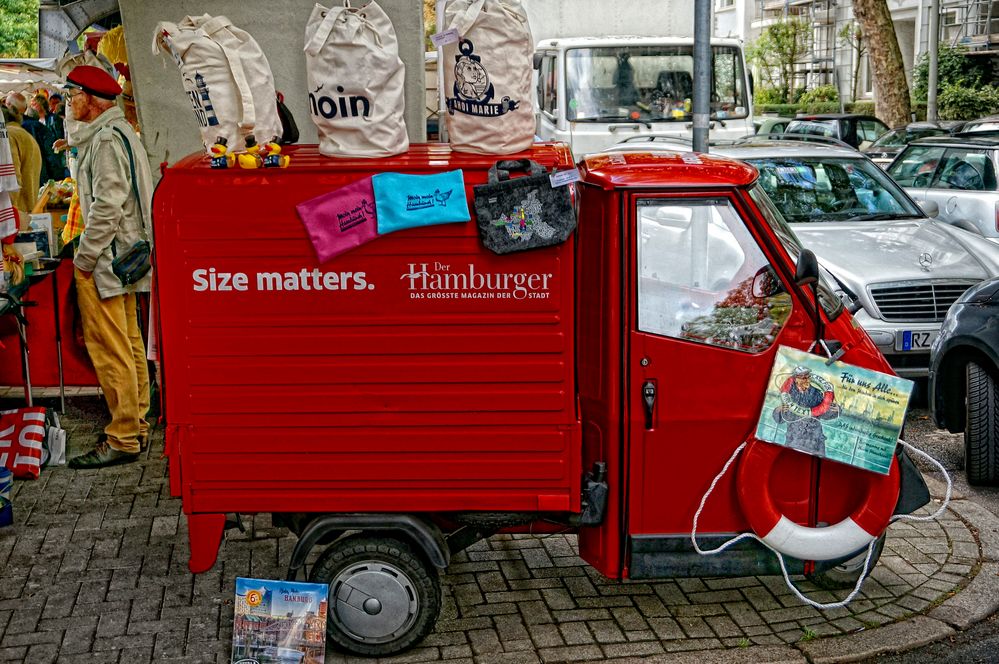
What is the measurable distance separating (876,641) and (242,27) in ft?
16.8

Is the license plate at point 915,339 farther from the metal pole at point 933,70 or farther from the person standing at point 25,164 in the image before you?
the metal pole at point 933,70

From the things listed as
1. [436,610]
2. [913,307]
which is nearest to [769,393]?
[436,610]

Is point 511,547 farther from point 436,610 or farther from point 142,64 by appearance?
point 142,64

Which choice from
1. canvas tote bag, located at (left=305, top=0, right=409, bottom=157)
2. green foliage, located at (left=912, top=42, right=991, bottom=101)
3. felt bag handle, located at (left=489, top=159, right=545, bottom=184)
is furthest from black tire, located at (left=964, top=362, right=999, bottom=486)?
green foliage, located at (left=912, top=42, right=991, bottom=101)

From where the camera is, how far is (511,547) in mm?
5977

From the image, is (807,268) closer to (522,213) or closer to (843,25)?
(522,213)

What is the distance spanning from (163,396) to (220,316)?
472 mm

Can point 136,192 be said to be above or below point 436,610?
above

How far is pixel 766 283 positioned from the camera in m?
4.62

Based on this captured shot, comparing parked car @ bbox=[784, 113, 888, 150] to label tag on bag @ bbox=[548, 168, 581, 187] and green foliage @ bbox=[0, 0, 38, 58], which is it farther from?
green foliage @ bbox=[0, 0, 38, 58]

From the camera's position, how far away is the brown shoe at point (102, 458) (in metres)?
7.20

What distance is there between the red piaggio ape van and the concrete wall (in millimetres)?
2613

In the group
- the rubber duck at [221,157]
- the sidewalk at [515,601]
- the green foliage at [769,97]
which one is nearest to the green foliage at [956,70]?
the green foliage at [769,97]

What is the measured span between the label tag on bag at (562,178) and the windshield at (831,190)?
5.56m
